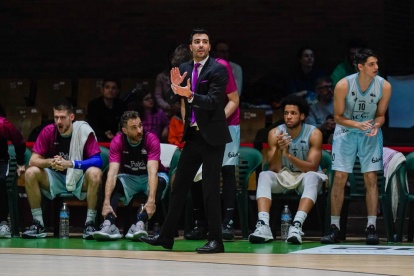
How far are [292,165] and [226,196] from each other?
0.74 metres

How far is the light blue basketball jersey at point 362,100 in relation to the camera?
673 centimetres

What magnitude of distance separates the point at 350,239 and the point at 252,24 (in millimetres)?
4686

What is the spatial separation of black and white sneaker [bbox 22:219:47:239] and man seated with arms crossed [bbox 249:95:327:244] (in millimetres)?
1993

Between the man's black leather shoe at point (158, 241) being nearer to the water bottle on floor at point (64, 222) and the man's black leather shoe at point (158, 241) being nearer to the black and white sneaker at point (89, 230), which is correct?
the black and white sneaker at point (89, 230)

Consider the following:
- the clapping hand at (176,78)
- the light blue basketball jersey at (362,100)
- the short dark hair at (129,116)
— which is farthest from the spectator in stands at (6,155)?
the light blue basketball jersey at (362,100)

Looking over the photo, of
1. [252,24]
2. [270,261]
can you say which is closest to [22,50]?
[252,24]

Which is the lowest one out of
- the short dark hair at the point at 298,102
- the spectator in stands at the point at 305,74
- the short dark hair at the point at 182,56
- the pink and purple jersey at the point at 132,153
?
the pink and purple jersey at the point at 132,153

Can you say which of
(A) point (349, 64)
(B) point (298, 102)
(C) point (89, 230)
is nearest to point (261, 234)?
(B) point (298, 102)

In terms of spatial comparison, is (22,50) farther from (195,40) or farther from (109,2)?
(195,40)

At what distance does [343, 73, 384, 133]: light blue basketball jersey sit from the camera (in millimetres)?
6734

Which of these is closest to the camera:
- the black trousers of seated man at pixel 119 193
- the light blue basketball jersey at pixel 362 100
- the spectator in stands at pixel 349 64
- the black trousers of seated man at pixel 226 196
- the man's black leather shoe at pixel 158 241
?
the man's black leather shoe at pixel 158 241

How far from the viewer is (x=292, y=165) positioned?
703 cm

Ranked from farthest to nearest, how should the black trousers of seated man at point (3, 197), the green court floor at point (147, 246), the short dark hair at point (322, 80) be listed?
1. the short dark hair at point (322, 80)
2. the black trousers of seated man at point (3, 197)
3. the green court floor at point (147, 246)

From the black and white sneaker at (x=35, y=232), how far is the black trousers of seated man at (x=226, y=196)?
1433mm
